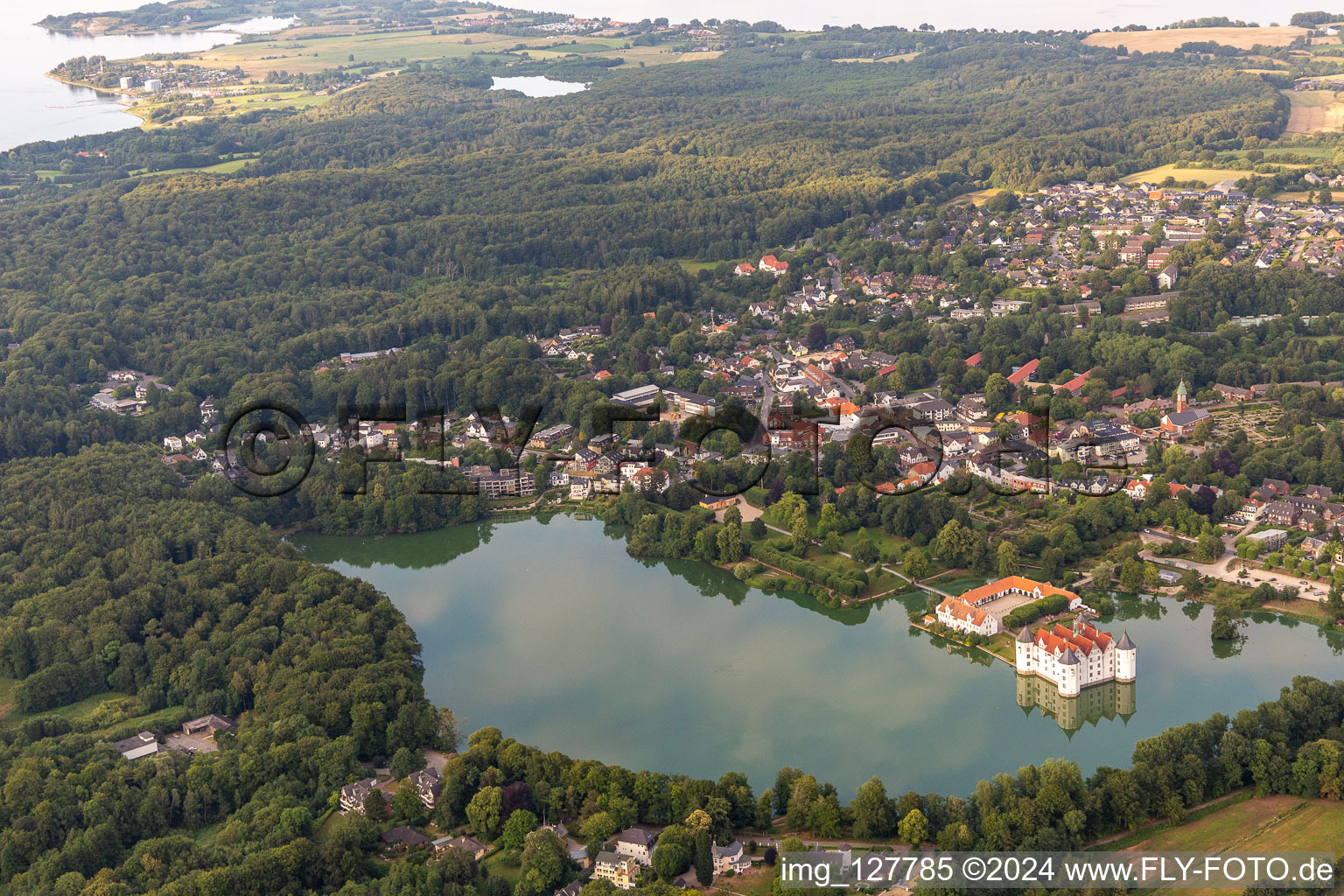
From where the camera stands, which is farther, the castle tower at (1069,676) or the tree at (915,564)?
the tree at (915,564)

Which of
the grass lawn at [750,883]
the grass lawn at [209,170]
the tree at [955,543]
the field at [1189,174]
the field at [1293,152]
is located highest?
the grass lawn at [209,170]

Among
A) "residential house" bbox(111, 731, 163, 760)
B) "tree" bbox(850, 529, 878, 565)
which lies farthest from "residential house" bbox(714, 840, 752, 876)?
"tree" bbox(850, 529, 878, 565)

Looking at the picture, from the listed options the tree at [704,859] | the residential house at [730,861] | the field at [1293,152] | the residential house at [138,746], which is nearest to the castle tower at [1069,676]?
the residential house at [730,861]

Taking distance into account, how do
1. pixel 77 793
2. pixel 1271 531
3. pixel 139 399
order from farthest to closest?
pixel 139 399 < pixel 1271 531 < pixel 77 793

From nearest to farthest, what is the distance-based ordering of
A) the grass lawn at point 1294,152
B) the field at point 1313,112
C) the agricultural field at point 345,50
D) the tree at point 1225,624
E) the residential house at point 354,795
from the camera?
the residential house at point 354,795
the tree at point 1225,624
the grass lawn at point 1294,152
the field at point 1313,112
the agricultural field at point 345,50

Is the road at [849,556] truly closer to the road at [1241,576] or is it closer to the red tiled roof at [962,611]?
the red tiled roof at [962,611]

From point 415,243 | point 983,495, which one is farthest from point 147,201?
point 983,495

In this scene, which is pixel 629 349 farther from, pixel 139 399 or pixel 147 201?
pixel 147 201
